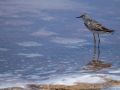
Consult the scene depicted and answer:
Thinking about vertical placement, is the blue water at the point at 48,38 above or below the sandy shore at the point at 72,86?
above

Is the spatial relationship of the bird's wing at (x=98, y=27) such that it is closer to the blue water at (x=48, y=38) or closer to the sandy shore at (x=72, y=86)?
the blue water at (x=48, y=38)

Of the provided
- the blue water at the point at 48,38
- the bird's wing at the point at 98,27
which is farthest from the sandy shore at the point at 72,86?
the bird's wing at the point at 98,27

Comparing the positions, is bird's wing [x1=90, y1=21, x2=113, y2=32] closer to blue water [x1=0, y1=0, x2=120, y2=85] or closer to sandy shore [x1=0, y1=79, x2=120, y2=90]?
blue water [x1=0, y1=0, x2=120, y2=85]

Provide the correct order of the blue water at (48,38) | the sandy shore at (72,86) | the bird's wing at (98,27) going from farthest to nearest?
the bird's wing at (98,27) < the blue water at (48,38) < the sandy shore at (72,86)

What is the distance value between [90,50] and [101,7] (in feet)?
15.1

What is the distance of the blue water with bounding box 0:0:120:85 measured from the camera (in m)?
10.3

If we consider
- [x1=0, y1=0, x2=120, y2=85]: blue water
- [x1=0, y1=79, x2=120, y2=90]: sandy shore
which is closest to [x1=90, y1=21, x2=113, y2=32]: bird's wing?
[x1=0, y1=0, x2=120, y2=85]: blue water

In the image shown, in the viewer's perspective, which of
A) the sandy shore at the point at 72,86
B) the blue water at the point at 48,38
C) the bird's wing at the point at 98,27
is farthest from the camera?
the bird's wing at the point at 98,27

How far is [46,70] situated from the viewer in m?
10.1

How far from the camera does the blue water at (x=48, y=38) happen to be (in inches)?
404

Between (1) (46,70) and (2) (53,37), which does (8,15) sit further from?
(1) (46,70)

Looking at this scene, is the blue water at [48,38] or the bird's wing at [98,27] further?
the bird's wing at [98,27]

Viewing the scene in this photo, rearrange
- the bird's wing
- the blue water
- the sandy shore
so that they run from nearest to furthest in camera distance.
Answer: the sandy shore → the blue water → the bird's wing

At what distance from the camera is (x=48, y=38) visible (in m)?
12.9
